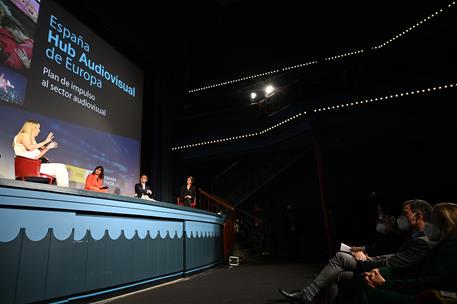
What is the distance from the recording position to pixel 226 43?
11680 mm

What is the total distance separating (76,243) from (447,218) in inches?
111

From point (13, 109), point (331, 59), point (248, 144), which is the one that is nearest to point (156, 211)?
point (13, 109)

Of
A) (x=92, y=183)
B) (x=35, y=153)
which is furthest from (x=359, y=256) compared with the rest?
(x=92, y=183)

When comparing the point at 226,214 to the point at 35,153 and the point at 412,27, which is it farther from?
the point at 412,27

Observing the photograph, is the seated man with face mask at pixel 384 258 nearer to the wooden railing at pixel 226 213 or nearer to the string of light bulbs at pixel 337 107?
the wooden railing at pixel 226 213

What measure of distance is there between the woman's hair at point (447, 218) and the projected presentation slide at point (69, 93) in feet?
17.3

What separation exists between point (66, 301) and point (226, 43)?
10699 mm

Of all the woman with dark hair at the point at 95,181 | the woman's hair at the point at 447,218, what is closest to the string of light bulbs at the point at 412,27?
the woman's hair at the point at 447,218

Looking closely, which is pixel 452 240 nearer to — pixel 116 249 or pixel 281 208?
pixel 116 249

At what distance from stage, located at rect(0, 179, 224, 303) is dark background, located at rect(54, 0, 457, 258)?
4694 mm

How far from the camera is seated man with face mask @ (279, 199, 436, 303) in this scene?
199 cm

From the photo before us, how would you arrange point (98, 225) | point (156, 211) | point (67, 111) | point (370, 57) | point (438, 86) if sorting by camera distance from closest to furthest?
point (98, 225) < point (156, 211) < point (67, 111) < point (438, 86) < point (370, 57)

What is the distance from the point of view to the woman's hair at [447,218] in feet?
5.19

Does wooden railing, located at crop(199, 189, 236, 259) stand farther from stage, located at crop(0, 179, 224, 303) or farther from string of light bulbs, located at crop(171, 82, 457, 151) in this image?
stage, located at crop(0, 179, 224, 303)
